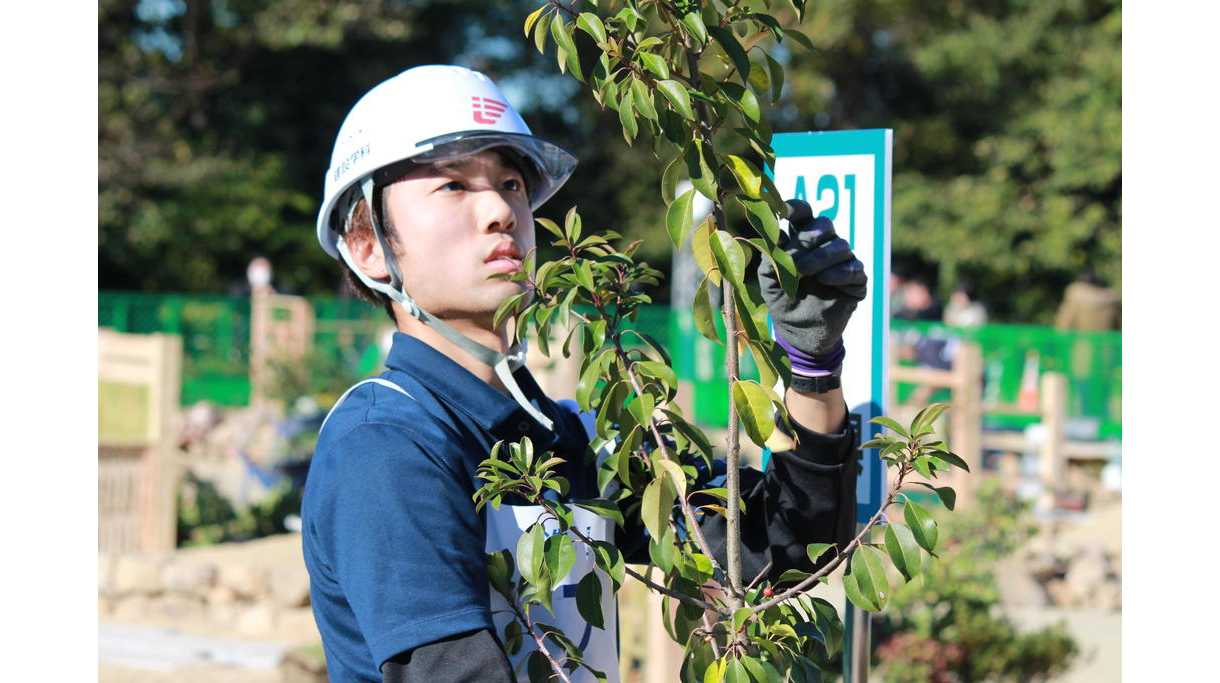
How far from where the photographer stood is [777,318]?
1906 mm

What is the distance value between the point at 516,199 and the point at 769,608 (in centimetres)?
70

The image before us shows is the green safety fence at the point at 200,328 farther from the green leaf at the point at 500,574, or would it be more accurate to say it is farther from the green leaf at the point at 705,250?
the green leaf at the point at 705,250

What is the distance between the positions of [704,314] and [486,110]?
0.50m

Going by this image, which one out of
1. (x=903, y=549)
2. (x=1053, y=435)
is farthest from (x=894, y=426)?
(x=1053, y=435)

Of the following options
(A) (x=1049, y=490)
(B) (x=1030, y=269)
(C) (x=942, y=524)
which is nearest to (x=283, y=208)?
(B) (x=1030, y=269)

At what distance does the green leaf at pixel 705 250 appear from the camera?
64.4 inches

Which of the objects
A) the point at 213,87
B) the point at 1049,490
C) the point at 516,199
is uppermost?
the point at 213,87

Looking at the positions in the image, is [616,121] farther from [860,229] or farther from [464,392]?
[464,392]

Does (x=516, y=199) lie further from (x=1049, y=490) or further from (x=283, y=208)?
(x=283, y=208)

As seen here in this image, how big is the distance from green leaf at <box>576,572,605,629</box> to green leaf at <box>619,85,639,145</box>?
53 cm

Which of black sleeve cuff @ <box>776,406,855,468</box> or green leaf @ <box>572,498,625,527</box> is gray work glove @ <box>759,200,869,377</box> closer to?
black sleeve cuff @ <box>776,406,855,468</box>

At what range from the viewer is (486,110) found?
1996 millimetres

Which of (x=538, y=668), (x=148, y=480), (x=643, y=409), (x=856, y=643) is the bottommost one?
(x=148, y=480)

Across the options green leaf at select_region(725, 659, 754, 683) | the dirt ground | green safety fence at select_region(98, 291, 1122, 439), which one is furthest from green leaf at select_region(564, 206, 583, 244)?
green safety fence at select_region(98, 291, 1122, 439)
